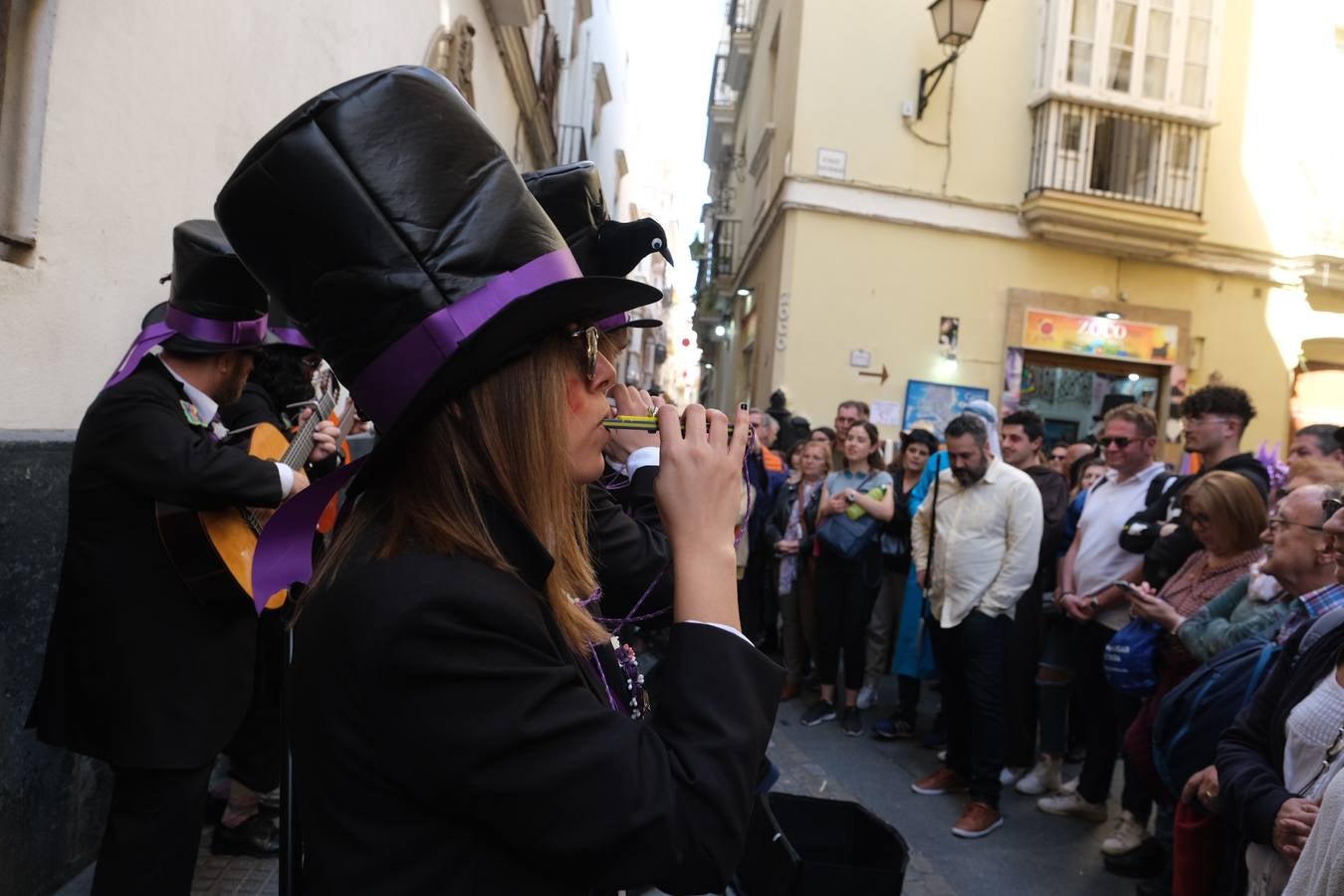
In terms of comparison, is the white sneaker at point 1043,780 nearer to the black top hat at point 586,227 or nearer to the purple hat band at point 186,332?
the black top hat at point 586,227

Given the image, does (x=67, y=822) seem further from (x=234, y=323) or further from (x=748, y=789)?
(x=748, y=789)

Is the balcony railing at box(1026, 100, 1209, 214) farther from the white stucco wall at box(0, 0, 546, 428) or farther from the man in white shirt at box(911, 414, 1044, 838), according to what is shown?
the white stucco wall at box(0, 0, 546, 428)

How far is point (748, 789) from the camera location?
122cm

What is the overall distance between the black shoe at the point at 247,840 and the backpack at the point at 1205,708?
134 inches

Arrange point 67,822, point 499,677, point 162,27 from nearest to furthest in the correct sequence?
point 499,677 < point 67,822 < point 162,27

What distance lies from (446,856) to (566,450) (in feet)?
1.74

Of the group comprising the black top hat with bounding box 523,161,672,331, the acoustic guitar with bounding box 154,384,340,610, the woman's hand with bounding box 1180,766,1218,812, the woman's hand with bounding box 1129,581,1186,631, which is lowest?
the woman's hand with bounding box 1180,766,1218,812

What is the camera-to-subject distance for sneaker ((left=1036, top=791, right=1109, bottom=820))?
486 cm

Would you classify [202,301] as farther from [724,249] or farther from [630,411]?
[724,249]

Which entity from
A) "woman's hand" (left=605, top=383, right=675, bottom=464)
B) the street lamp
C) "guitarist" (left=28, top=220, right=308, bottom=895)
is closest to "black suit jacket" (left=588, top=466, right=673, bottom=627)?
"woman's hand" (left=605, top=383, right=675, bottom=464)

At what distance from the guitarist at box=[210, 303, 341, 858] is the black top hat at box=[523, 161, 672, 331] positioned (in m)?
1.76

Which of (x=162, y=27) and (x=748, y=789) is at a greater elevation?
(x=162, y=27)

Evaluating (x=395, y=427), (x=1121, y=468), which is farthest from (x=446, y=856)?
(x=1121, y=468)

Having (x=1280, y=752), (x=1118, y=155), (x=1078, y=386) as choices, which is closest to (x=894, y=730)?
(x=1280, y=752)
